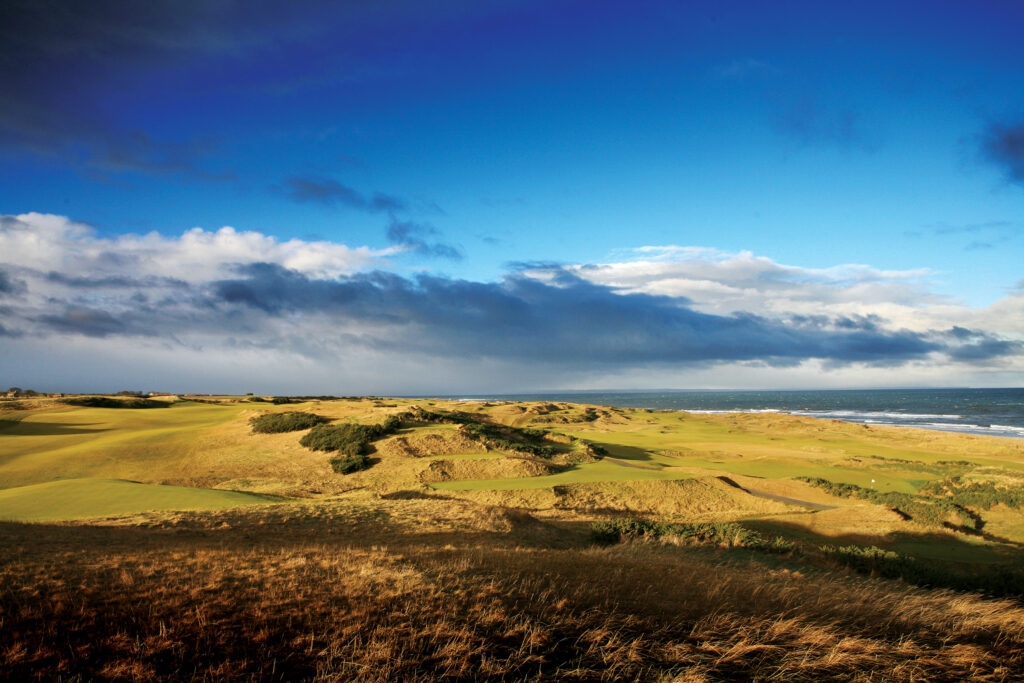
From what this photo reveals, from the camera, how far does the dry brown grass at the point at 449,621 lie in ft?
16.5

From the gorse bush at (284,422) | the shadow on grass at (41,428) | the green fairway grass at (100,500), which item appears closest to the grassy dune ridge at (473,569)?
the green fairway grass at (100,500)

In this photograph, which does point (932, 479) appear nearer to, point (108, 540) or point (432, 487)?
point (432, 487)

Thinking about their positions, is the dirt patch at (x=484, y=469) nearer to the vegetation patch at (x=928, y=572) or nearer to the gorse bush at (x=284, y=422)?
the gorse bush at (x=284, y=422)

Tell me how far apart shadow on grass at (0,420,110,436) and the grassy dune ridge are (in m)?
2.38

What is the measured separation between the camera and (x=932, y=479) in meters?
34.7

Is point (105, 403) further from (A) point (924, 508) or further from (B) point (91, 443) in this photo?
(A) point (924, 508)

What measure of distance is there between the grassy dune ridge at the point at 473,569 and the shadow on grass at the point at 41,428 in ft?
7.81

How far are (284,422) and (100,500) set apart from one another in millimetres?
17788

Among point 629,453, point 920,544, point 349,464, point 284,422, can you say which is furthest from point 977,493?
point 284,422

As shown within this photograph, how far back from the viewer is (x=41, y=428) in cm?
3625

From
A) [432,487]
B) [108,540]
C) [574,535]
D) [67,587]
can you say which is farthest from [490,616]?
[432,487]

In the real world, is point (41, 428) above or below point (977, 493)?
above

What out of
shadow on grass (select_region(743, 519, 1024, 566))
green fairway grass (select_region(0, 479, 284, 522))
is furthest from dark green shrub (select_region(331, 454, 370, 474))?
shadow on grass (select_region(743, 519, 1024, 566))

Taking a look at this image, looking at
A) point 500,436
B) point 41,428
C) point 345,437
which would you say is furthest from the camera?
point 41,428
